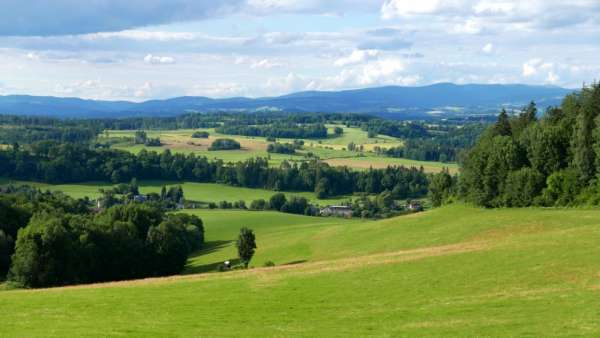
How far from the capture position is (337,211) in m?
147

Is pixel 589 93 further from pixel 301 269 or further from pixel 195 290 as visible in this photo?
pixel 195 290

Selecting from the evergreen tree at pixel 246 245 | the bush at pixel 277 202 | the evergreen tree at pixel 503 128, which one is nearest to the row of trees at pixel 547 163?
the evergreen tree at pixel 503 128

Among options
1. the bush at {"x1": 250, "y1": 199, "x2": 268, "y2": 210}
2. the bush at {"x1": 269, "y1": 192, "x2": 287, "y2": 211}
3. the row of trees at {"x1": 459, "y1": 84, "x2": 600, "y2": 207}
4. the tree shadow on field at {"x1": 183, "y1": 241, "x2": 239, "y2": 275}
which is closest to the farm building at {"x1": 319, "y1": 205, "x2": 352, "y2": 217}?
the bush at {"x1": 269, "y1": 192, "x2": 287, "y2": 211}

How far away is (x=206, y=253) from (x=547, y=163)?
41.7 meters

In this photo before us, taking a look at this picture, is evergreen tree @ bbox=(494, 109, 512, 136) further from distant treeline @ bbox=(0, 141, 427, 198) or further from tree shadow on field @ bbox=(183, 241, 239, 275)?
distant treeline @ bbox=(0, 141, 427, 198)

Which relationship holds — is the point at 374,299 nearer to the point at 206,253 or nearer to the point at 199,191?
the point at 206,253

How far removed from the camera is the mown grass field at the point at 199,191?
158000mm

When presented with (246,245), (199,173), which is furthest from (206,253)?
(199,173)

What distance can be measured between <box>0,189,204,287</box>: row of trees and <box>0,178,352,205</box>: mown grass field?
62255mm

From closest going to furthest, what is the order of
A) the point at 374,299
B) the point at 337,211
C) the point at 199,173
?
the point at 374,299
the point at 337,211
the point at 199,173

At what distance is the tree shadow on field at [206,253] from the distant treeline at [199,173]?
68.5 meters

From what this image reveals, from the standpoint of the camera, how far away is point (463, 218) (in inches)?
2621

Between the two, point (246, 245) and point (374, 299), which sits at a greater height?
point (374, 299)

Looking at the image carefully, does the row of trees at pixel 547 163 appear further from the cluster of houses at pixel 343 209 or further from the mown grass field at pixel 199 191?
the mown grass field at pixel 199 191
